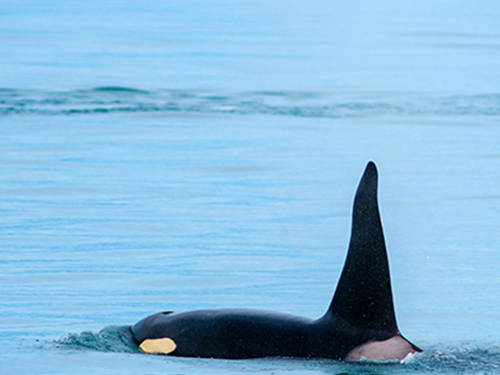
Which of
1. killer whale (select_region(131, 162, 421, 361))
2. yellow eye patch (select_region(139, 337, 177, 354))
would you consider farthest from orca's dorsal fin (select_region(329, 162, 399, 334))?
yellow eye patch (select_region(139, 337, 177, 354))

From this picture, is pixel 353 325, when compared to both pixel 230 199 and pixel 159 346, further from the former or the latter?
pixel 230 199

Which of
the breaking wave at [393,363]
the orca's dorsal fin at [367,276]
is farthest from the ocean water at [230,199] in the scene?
the orca's dorsal fin at [367,276]

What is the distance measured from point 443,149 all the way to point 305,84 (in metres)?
9.99

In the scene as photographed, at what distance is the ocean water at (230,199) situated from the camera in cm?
777

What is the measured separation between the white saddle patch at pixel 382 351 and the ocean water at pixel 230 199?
7 cm

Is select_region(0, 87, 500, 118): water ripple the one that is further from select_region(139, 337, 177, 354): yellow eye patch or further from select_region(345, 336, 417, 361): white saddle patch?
select_region(345, 336, 417, 361): white saddle patch

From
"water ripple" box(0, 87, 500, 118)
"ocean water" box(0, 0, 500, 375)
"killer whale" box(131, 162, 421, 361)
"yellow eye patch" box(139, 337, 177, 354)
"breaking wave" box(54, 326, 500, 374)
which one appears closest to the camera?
"breaking wave" box(54, 326, 500, 374)

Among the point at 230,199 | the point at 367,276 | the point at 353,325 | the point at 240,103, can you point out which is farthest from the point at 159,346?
the point at 240,103

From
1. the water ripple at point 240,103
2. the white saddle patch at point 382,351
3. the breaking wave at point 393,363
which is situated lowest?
the breaking wave at point 393,363

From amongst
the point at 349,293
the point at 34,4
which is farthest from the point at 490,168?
the point at 34,4

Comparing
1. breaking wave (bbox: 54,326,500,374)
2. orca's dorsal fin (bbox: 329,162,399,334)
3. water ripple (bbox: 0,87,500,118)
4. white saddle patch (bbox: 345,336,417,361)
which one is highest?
water ripple (bbox: 0,87,500,118)

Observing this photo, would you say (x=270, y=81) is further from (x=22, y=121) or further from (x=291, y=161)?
(x=291, y=161)

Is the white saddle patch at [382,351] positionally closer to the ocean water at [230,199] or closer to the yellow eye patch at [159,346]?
the ocean water at [230,199]

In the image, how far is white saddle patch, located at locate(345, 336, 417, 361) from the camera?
586cm
